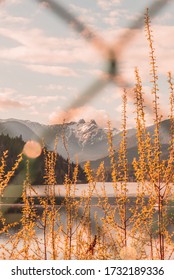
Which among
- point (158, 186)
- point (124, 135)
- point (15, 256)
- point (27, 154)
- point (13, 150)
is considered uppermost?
point (13, 150)

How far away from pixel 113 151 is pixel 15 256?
2972mm

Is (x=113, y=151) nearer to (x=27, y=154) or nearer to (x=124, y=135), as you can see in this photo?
(x=124, y=135)

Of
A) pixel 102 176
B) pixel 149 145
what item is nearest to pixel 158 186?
pixel 149 145

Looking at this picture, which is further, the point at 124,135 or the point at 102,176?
the point at 102,176

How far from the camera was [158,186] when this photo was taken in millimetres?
6242
